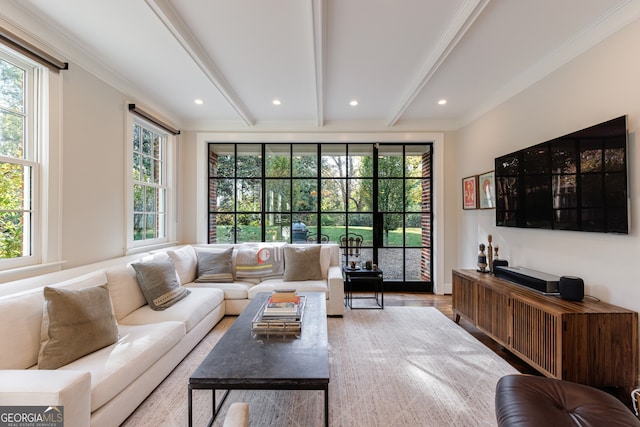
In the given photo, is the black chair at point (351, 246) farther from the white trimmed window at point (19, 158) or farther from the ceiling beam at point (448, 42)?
the white trimmed window at point (19, 158)

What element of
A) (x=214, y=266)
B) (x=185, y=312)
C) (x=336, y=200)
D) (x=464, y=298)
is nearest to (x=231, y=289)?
(x=214, y=266)

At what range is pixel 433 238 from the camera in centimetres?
447

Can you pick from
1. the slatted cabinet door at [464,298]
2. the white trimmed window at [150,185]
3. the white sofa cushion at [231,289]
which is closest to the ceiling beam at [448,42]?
the slatted cabinet door at [464,298]

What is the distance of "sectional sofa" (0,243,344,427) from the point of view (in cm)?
126

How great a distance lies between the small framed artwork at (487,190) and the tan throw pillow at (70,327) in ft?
13.4

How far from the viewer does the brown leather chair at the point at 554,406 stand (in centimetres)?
116

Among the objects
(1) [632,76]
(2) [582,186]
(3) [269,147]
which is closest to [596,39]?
(1) [632,76]

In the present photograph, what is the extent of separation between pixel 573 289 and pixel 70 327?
138 inches

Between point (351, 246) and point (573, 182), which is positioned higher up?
point (573, 182)

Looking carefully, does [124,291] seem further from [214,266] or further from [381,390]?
[381,390]

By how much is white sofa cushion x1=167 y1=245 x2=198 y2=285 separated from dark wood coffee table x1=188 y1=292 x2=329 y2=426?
65.0 inches

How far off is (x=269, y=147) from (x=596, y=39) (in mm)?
3898

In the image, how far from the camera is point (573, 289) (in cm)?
210

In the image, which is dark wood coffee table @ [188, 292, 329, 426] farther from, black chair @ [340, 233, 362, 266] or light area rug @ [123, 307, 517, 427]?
black chair @ [340, 233, 362, 266]
